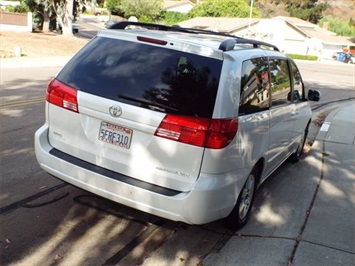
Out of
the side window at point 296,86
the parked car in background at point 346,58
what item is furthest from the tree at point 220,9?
the side window at point 296,86

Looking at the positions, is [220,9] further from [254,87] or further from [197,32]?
[254,87]

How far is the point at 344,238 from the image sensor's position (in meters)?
4.22

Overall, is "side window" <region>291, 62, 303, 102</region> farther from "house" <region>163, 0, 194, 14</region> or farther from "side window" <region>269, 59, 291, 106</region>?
"house" <region>163, 0, 194, 14</region>

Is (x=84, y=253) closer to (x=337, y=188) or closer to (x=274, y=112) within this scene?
(x=274, y=112)

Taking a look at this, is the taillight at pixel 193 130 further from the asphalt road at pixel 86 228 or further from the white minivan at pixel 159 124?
the asphalt road at pixel 86 228

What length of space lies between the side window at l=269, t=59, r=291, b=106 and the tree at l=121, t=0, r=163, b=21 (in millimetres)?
61802

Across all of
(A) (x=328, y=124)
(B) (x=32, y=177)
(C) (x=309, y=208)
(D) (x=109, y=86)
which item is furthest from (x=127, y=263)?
(A) (x=328, y=124)

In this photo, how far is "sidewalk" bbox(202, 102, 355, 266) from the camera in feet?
12.3

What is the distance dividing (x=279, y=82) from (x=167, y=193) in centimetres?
219

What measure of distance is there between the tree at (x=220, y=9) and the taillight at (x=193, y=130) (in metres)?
74.3

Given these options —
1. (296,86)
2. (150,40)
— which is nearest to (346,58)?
(296,86)

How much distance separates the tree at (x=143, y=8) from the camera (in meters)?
65.6

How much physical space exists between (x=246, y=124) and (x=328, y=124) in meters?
6.64

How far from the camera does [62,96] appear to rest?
383 cm
